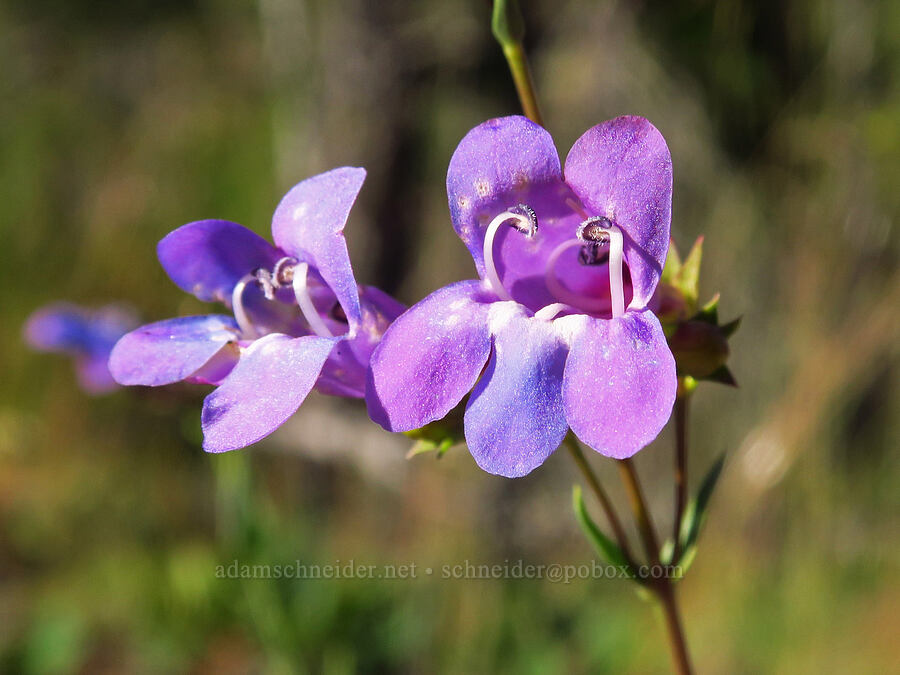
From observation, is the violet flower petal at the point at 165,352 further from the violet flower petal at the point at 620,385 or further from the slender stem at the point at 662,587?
the slender stem at the point at 662,587

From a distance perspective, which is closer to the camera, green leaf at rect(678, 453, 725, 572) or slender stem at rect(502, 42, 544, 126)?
slender stem at rect(502, 42, 544, 126)

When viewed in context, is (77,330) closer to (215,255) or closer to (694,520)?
(215,255)

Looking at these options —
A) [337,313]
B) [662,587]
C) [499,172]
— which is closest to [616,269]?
[499,172]

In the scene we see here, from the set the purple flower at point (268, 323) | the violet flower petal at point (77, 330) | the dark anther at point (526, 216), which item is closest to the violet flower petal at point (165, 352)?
the purple flower at point (268, 323)

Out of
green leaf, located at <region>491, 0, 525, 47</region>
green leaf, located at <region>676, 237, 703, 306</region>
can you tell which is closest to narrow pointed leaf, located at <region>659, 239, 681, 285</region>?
green leaf, located at <region>676, 237, 703, 306</region>

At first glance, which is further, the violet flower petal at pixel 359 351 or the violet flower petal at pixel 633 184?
the violet flower petal at pixel 359 351

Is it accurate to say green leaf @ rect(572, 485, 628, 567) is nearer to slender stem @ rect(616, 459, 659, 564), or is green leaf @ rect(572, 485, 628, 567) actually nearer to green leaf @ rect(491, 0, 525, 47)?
slender stem @ rect(616, 459, 659, 564)

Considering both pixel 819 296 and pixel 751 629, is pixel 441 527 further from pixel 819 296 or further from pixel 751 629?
pixel 819 296
